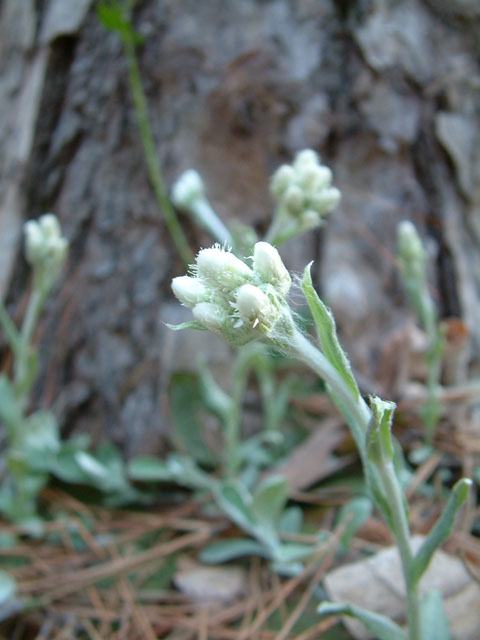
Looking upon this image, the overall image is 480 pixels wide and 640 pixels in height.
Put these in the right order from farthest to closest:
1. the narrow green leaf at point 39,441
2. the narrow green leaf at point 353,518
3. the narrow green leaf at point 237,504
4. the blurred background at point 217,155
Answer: the blurred background at point 217,155
the narrow green leaf at point 39,441
the narrow green leaf at point 237,504
the narrow green leaf at point 353,518

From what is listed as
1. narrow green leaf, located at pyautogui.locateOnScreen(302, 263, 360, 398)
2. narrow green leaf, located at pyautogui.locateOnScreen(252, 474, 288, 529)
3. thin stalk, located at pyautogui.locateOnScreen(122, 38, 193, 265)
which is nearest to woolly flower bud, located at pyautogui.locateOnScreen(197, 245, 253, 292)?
narrow green leaf, located at pyautogui.locateOnScreen(302, 263, 360, 398)

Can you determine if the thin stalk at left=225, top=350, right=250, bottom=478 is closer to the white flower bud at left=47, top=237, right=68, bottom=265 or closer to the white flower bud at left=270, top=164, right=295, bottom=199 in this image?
the white flower bud at left=270, top=164, right=295, bottom=199

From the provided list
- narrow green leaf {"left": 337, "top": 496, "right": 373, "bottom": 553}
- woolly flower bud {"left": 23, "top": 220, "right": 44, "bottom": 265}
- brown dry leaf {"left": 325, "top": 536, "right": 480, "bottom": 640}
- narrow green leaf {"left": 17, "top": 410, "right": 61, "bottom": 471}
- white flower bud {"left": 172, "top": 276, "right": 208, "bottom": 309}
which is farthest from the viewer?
narrow green leaf {"left": 17, "top": 410, "right": 61, "bottom": 471}

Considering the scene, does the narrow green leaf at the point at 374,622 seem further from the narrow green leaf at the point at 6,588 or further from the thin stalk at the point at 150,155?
the thin stalk at the point at 150,155

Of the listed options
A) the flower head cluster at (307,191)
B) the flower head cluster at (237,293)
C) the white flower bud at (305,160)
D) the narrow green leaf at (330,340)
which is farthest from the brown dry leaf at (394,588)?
the white flower bud at (305,160)

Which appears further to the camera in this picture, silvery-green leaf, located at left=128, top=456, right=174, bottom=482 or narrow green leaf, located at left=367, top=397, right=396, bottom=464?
silvery-green leaf, located at left=128, top=456, right=174, bottom=482

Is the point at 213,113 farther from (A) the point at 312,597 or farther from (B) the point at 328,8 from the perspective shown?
(A) the point at 312,597

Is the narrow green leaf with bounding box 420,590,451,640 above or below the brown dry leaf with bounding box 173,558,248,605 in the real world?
above

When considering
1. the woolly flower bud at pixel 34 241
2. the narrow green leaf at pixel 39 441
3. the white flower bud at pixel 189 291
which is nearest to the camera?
the white flower bud at pixel 189 291
